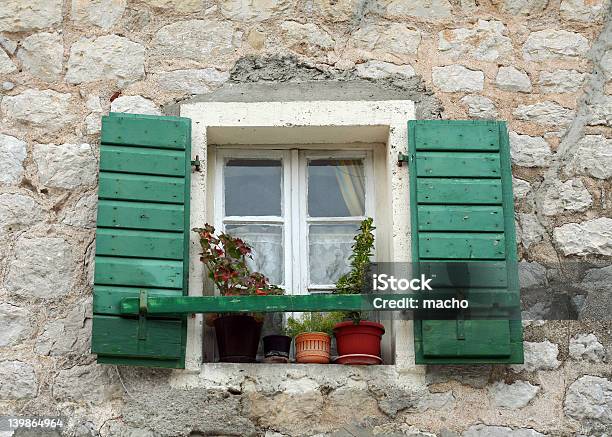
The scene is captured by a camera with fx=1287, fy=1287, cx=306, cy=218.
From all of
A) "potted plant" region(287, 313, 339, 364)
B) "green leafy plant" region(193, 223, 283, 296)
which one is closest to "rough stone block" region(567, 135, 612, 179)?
"potted plant" region(287, 313, 339, 364)

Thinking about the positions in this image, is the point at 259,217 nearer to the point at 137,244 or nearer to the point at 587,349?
the point at 137,244

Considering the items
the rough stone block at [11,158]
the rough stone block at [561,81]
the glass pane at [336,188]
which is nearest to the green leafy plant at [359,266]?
the glass pane at [336,188]

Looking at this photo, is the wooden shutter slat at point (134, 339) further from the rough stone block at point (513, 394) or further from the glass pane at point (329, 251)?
the rough stone block at point (513, 394)

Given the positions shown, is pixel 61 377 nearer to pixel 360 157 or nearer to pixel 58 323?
pixel 58 323

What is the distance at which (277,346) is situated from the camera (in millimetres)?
5625

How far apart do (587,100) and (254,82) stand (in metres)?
1.55

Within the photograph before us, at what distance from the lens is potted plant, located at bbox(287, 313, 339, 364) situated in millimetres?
5555

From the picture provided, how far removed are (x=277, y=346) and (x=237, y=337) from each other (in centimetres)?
18

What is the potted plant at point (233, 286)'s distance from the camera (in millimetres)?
5574

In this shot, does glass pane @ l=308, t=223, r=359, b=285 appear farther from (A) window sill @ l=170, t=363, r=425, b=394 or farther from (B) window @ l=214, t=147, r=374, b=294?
(A) window sill @ l=170, t=363, r=425, b=394

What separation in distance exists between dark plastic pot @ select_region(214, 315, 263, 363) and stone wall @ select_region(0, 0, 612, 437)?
127mm

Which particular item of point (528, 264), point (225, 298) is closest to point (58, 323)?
point (225, 298)

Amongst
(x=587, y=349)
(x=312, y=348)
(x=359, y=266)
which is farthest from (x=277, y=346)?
(x=587, y=349)

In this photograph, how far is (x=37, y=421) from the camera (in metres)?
5.41
